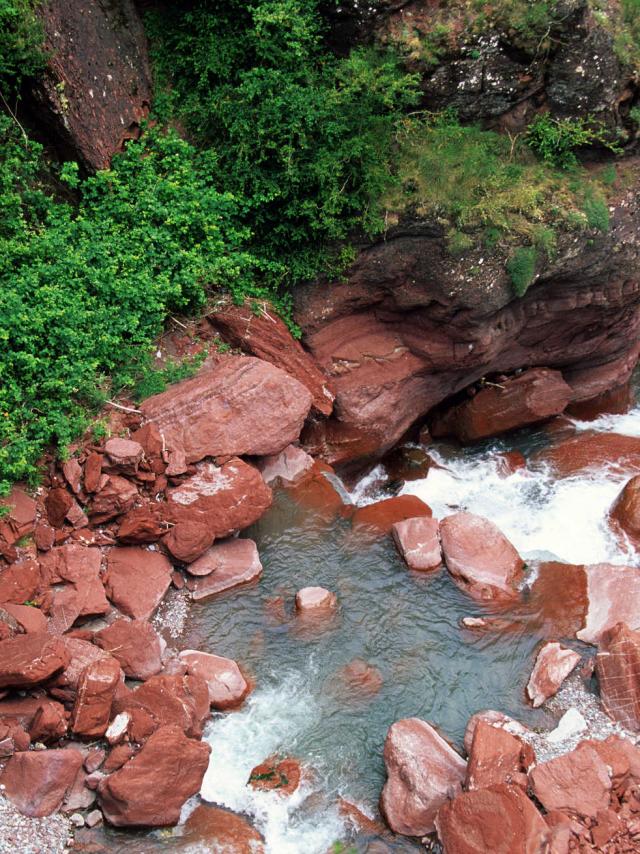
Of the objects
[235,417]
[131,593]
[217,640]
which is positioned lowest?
[217,640]

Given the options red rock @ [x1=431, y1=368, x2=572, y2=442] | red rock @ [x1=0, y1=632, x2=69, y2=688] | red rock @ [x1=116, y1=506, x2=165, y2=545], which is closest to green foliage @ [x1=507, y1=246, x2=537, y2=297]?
red rock @ [x1=431, y1=368, x2=572, y2=442]

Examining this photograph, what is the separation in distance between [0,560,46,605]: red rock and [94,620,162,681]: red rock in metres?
0.69

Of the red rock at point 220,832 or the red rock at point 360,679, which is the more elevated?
the red rock at point 220,832

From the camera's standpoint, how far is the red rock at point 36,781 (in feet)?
18.2

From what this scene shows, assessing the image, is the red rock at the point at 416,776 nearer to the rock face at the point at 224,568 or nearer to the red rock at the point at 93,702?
the rock face at the point at 224,568

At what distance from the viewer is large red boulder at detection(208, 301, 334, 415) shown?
9.24m

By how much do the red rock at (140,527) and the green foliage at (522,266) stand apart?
5.15 metres

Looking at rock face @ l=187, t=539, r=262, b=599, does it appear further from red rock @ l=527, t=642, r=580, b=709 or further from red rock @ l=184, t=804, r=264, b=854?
red rock @ l=527, t=642, r=580, b=709

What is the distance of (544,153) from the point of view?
952cm

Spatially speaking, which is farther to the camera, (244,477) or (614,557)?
(614,557)

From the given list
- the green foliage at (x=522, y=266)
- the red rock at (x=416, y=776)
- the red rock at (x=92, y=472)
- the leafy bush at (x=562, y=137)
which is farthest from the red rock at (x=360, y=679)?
the leafy bush at (x=562, y=137)

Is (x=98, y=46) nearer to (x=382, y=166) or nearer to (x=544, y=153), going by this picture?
(x=382, y=166)

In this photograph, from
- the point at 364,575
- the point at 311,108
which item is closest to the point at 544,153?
the point at 311,108

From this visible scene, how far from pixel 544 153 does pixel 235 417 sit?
5.16 meters
